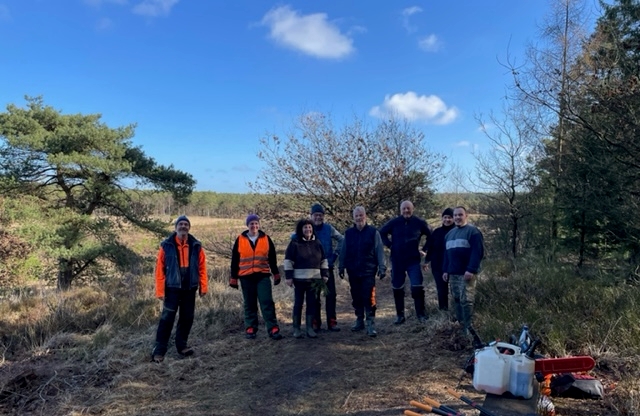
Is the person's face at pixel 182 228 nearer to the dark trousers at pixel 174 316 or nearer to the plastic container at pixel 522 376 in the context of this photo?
the dark trousers at pixel 174 316

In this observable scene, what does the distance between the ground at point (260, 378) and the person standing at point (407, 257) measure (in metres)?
0.49

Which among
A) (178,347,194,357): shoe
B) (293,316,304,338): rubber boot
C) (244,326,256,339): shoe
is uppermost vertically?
(293,316,304,338): rubber boot

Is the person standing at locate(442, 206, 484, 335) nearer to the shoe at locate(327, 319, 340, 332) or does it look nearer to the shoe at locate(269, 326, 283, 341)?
the shoe at locate(327, 319, 340, 332)

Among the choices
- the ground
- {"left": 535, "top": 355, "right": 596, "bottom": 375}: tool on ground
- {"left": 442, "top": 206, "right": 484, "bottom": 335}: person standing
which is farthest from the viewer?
{"left": 442, "top": 206, "right": 484, "bottom": 335}: person standing

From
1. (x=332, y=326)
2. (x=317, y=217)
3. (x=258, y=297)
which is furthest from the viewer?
(x=317, y=217)

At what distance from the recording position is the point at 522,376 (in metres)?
2.97

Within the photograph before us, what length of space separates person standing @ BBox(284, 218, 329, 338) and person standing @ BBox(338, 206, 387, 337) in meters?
0.45

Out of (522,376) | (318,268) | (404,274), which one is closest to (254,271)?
(318,268)

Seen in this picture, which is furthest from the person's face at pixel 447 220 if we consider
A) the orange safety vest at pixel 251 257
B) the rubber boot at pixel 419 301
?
the orange safety vest at pixel 251 257

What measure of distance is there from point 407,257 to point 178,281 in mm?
3257

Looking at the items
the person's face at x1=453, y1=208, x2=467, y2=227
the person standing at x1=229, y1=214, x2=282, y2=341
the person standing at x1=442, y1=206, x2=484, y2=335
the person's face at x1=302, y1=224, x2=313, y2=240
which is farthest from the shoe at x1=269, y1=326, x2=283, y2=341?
the person's face at x1=453, y1=208, x2=467, y2=227

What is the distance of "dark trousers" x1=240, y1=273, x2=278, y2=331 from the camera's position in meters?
5.78

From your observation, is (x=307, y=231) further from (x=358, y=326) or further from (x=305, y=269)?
(x=358, y=326)

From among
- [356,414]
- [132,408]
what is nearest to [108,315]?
[132,408]
